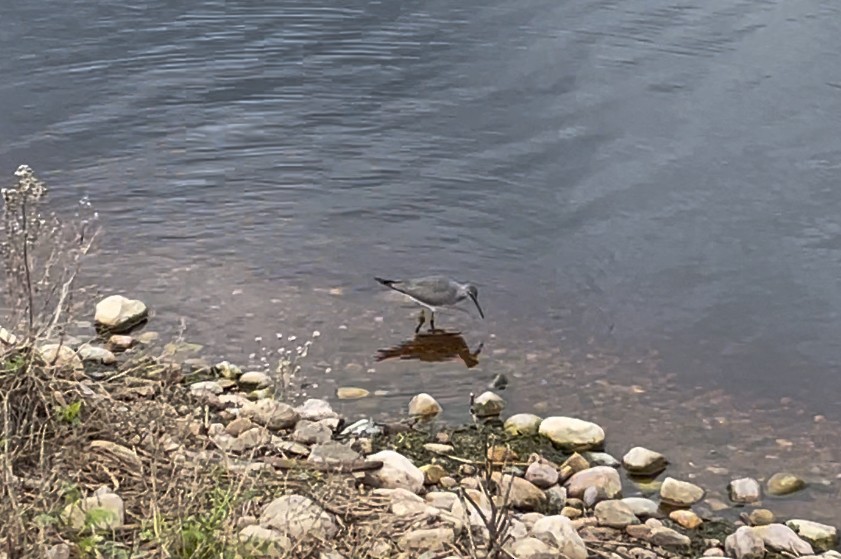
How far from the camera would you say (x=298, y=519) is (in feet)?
11.9

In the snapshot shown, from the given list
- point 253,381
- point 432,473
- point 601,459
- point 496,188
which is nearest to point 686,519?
point 601,459

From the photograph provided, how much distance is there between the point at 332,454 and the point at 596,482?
1.12 m

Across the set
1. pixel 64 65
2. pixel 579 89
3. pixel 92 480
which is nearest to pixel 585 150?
pixel 579 89

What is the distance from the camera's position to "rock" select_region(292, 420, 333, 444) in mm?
4852

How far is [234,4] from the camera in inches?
389

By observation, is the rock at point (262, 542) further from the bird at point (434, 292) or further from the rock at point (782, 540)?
the bird at point (434, 292)

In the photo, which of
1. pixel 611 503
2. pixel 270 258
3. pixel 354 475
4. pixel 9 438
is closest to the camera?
pixel 9 438

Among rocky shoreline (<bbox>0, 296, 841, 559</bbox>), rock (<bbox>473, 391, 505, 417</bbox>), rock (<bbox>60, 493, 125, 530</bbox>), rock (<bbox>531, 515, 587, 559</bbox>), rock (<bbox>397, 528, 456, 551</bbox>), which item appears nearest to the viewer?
rock (<bbox>60, 493, 125, 530</bbox>)

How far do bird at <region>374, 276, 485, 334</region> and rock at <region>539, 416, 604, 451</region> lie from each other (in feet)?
Result: 3.20

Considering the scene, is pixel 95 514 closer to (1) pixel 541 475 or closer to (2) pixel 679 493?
(1) pixel 541 475

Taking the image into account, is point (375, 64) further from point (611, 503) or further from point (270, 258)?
point (611, 503)

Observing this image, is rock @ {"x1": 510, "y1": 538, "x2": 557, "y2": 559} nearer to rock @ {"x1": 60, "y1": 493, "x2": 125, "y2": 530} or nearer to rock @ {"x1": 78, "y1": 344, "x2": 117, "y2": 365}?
rock @ {"x1": 60, "y1": 493, "x2": 125, "y2": 530}

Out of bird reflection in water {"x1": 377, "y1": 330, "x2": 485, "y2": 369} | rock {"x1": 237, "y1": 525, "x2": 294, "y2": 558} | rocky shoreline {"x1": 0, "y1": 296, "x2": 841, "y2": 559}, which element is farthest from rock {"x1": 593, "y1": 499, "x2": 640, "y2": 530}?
rock {"x1": 237, "y1": 525, "x2": 294, "y2": 558}

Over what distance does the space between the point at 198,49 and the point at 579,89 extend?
9.44ft
